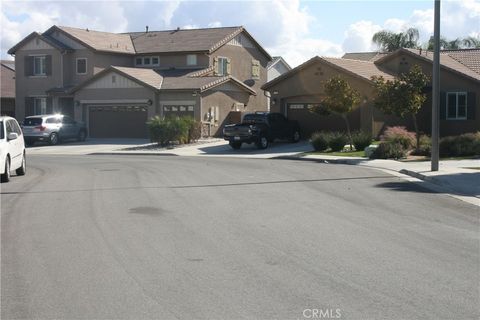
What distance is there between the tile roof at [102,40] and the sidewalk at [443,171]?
72.9 feet

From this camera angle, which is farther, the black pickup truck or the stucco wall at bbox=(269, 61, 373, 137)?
the stucco wall at bbox=(269, 61, 373, 137)

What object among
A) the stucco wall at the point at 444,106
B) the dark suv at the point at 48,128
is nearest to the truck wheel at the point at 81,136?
the dark suv at the point at 48,128

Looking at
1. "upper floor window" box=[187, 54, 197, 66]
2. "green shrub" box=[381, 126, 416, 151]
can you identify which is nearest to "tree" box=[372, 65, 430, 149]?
"green shrub" box=[381, 126, 416, 151]

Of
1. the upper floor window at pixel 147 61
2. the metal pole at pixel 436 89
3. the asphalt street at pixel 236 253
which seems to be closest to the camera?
the asphalt street at pixel 236 253

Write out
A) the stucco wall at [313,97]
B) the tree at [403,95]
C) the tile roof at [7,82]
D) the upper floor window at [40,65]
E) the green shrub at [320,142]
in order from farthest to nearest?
1. the tile roof at [7,82]
2. the upper floor window at [40,65]
3. the stucco wall at [313,97]
4. the green shrub at [320,142]
5. the tree at [403,95]

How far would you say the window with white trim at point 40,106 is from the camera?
4684 cm

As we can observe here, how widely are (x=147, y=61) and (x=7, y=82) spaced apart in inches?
615

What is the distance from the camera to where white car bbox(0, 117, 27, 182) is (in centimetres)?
1697

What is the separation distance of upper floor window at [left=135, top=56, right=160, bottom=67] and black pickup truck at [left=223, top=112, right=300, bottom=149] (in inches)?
561

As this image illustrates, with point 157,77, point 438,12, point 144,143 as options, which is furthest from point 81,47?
point 438,12

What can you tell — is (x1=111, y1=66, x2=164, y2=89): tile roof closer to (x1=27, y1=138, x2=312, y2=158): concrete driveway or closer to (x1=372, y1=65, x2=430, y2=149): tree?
(x1=27, y1=138, x2=312, y2=158): concrete driveway

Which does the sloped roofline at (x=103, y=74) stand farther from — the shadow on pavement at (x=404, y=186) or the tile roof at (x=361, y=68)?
the shadow on pavement at (x=404, y=186)

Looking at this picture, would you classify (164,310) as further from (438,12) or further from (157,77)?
(157,77)

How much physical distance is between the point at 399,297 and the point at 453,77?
29036mm
